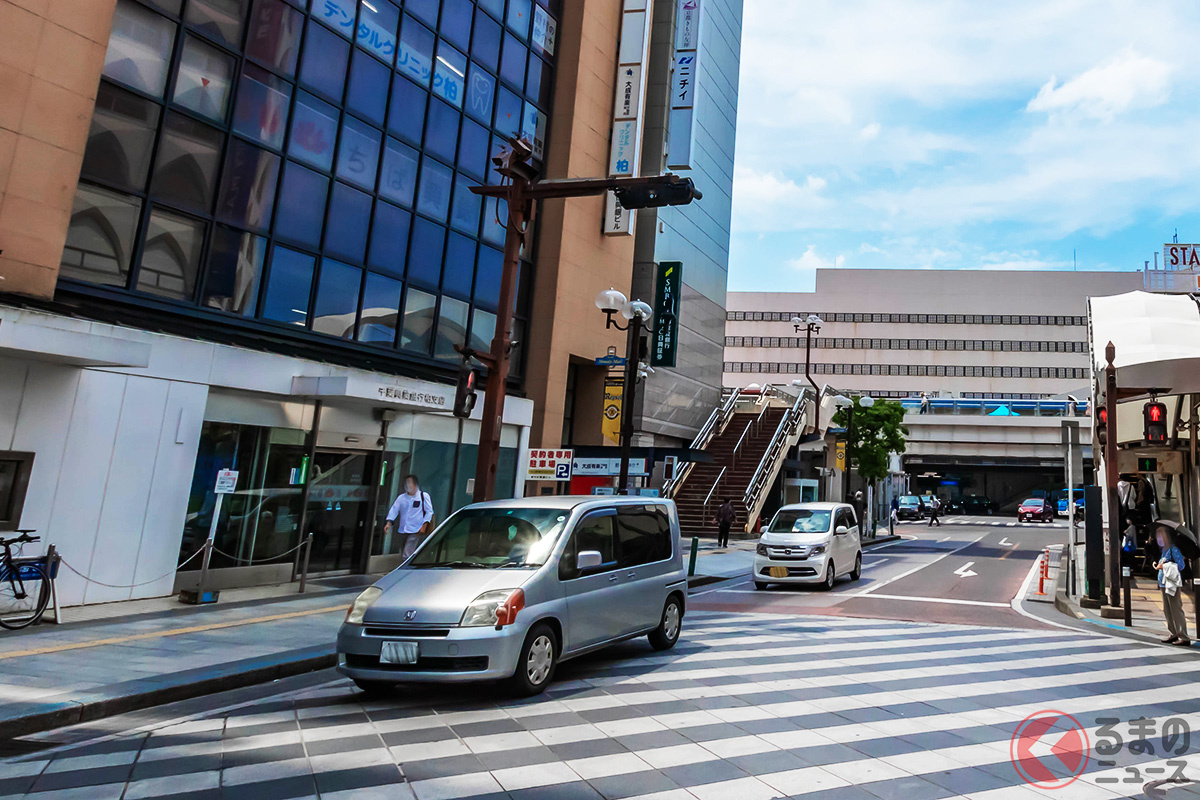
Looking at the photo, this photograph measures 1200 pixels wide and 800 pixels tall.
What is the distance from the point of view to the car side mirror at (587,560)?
753cm

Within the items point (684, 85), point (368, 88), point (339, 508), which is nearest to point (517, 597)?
point (339, 508)

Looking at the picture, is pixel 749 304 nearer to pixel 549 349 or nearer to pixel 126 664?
pixel 549 349

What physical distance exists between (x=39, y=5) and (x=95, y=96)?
4.08 ft

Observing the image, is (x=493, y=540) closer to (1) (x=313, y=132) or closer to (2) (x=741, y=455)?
(1) (x=313, y=132)

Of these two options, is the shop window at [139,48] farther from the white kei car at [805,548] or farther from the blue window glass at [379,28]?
the white kei car at [805,548]

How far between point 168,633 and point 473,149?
1376 centimetres

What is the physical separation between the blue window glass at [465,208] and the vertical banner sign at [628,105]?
569cm

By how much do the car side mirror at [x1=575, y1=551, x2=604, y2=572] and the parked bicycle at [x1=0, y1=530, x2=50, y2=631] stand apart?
21.8 feet

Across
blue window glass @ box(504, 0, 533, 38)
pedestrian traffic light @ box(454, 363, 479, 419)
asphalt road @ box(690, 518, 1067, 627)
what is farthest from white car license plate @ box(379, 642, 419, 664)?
blue window glass @ box(504, 0, 533, 38)

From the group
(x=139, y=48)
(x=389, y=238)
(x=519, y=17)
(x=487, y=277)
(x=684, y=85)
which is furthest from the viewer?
(x=684, y=85)

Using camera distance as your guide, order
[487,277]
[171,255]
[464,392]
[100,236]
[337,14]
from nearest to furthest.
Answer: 1. [464,392]
2. [100,236]
3. [171,255]
4. [337,14]
5. [487,277]

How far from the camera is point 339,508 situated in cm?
1480

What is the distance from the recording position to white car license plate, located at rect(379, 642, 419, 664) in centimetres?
659

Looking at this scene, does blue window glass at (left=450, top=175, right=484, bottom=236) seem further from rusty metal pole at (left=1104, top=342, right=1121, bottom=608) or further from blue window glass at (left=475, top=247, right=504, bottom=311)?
rusty metal pole at (left=1104, top=342, right=1121, bottom=608)
